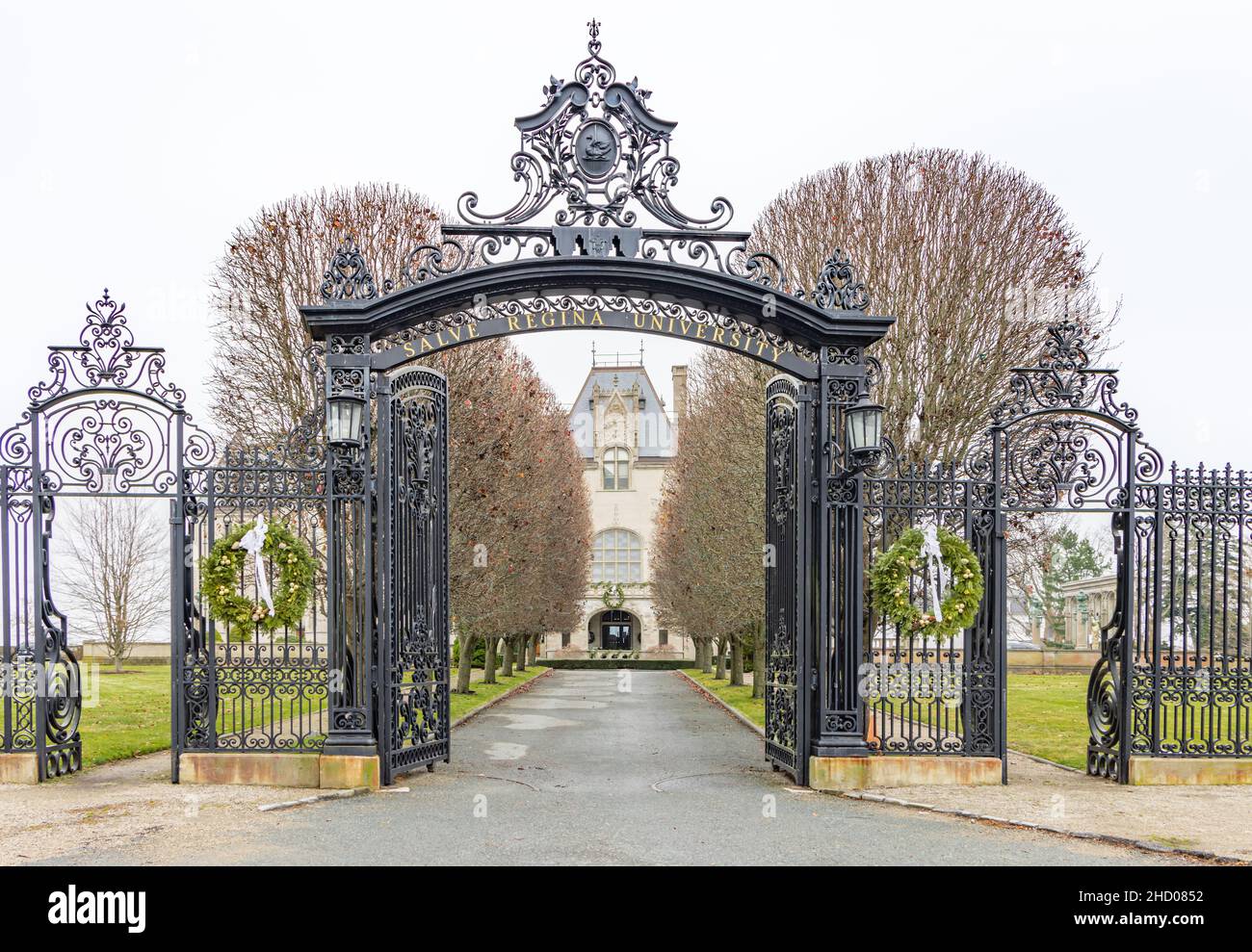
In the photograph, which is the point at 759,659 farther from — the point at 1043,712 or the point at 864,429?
the point at 864,429

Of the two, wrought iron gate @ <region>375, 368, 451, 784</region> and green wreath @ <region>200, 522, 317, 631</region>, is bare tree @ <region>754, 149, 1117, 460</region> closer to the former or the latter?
wrought iron gate @ <region>375, 368, 451, 784</region>

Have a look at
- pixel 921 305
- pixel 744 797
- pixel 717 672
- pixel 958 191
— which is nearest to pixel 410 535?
pixel 744 797

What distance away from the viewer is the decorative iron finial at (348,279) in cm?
A: 1139

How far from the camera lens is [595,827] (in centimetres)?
935

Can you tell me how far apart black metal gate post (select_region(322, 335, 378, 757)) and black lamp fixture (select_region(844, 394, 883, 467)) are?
4653 mm

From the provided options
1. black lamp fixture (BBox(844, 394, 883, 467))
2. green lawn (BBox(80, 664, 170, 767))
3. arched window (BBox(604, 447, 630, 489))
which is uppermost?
arched window (BBox(604, 447, 630, 489))

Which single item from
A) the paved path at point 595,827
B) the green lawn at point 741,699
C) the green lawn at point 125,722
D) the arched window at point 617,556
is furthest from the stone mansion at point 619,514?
the paved path at point 595,827

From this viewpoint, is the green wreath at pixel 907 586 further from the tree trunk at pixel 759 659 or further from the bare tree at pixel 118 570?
the bare tree at pixel 118 570

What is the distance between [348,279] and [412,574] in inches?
121

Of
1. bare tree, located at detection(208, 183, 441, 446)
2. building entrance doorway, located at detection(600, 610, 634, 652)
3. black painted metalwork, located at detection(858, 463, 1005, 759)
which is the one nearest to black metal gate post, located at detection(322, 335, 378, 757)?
black painted metalwork, located at detection(858, 463, 1005, 759)

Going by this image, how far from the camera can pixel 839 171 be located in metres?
19.7

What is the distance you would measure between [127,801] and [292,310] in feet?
33.3

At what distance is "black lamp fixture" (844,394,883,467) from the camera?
11.0m

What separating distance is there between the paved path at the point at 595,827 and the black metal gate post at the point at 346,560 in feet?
2.69
